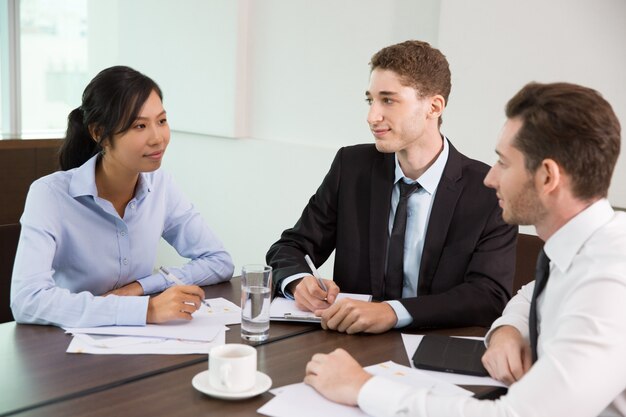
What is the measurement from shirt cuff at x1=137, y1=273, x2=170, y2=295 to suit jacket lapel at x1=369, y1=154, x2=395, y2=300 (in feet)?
2.04

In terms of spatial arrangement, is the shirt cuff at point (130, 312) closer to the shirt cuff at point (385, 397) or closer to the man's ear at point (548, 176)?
the shirt cuff at point (385, 397)

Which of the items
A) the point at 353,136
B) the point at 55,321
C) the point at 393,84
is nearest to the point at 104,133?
the point at 55,321

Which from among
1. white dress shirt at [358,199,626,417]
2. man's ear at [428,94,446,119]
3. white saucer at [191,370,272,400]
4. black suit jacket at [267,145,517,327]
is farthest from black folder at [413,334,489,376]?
man's ear at [428,94,446,119]

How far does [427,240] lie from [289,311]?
495 mm

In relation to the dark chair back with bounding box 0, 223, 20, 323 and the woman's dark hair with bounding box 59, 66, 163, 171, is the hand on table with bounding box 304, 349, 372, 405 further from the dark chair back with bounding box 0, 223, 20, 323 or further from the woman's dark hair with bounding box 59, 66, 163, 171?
the dark chair back with bounding box 0, 223, 20, 323

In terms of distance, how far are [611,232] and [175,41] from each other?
3.63 metres

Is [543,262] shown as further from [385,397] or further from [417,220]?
[417,220]

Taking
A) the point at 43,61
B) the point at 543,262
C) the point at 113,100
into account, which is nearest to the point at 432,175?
the point at 543,262

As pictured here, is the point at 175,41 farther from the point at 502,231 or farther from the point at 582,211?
the point at 582,211

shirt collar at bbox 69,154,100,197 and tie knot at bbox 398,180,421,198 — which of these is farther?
tie knot at bbox 398,180,421,198

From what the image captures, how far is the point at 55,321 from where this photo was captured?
189cm

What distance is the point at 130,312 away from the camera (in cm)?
189

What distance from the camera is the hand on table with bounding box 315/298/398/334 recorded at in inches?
75.1

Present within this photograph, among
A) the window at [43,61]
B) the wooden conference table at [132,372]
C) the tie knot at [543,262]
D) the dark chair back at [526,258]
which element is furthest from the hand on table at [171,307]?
the window at [43,61]
